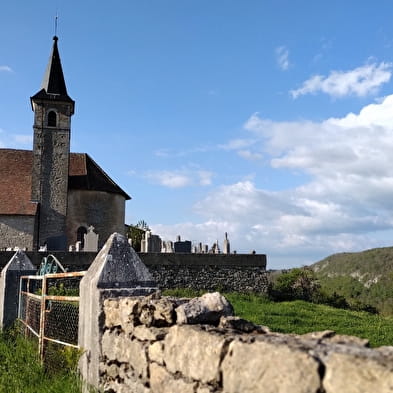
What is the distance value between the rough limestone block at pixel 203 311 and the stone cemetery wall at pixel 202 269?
15.8 metres

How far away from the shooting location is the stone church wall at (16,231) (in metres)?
29.1

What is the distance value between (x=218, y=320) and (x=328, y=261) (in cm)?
7910

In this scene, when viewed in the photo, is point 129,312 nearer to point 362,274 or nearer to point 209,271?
point 209,271

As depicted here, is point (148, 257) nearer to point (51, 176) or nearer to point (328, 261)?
point (51, 176)

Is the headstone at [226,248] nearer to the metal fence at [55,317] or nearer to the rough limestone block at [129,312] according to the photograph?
the metal fence at [55,317]

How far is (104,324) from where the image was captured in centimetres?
474

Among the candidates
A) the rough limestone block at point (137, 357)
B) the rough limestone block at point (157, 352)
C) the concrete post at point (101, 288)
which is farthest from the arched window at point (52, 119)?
the rough limestone block at point (157, 352)

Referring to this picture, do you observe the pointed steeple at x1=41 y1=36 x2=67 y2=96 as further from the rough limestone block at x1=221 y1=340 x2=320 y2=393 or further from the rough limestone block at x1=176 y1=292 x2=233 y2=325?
the rough limestone block at x1=221 y1=340 x2=320 y2=393

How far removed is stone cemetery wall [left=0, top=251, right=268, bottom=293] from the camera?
19.2 metres

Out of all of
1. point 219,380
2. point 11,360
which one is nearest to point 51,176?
point 11,360

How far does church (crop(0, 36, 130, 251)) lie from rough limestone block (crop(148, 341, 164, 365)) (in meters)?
26.1

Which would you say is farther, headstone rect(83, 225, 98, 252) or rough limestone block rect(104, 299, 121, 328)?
headstone rect(83, 225, 98, 252)

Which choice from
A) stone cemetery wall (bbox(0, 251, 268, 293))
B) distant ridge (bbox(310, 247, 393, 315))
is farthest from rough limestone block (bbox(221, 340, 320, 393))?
distant ridge (bbox(310, 247, 393, 315))

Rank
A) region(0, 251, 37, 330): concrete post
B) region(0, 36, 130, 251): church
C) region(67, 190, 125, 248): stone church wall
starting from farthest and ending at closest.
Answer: region(67, 190, 125, 248): stone church wall
region(0, 36, 130, 251): church
region(0, 251, 37, 330): concrete post
